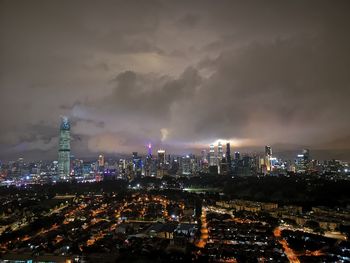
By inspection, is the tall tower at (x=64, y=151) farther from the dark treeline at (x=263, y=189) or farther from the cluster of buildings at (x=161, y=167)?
the dark treeline at (x=263, y=189)

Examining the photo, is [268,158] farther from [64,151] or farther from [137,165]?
[64,151]

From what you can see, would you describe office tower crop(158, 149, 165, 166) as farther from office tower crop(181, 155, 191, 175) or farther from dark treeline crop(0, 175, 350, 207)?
dark treeline crop(0, 175, 350, 207)

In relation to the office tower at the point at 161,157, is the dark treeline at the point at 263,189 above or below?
below

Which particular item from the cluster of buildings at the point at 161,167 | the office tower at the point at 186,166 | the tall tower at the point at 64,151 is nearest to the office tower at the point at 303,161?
the cluster of buildings at the point at 161,167

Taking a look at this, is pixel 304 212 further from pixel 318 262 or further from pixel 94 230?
pixel 94 230

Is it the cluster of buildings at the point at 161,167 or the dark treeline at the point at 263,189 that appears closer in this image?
the dark treeline at the point at 263,189

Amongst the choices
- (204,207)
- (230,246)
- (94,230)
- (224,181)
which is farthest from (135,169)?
A: (230,246)

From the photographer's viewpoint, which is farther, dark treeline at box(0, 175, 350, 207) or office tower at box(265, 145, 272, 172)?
office tower at box(265, 145, 272, 172)

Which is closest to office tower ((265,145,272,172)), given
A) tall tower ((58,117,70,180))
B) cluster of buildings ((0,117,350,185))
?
cluster of buildings ((0,117,350,185))
